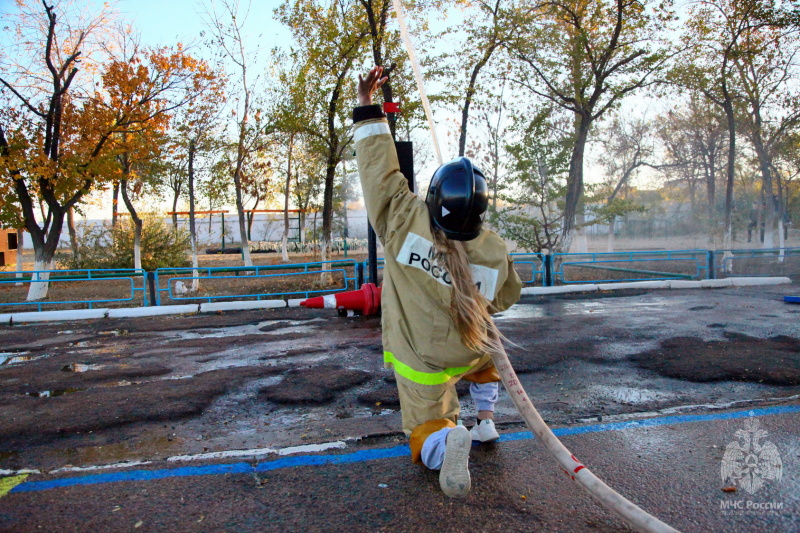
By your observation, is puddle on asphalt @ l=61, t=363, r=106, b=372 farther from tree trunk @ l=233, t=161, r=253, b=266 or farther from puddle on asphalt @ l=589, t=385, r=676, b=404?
tree trunk @ l=233, t=161, r=253, b=266

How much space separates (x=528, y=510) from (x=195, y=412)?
2866 mm

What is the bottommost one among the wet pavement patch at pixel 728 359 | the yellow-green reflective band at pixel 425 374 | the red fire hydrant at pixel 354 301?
the wet pavement patch at pixel 728 359

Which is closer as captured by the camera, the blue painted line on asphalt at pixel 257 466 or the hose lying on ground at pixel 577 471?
the hose lying on ground at pixel 577 471

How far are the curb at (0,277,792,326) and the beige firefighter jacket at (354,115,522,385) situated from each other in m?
8.94

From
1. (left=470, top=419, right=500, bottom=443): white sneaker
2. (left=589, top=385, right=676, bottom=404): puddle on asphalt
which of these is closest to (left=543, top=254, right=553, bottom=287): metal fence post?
(left=589, top=385, right=676, bottom=404): puddle on asphalt

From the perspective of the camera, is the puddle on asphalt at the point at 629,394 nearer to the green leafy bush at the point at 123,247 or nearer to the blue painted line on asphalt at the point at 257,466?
the blue painted line on asphalt at the point at 257,466

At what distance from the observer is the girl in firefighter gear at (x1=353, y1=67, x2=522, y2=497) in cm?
260

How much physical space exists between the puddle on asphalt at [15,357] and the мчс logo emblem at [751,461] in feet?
24.9

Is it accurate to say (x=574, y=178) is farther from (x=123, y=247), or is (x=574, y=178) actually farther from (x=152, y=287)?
Result: (x=123, y=247)

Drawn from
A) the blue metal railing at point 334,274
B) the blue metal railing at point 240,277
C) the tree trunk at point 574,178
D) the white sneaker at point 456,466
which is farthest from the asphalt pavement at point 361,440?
the tree trunk at point 574,178

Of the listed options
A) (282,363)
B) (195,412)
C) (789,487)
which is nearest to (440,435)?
(789,487)

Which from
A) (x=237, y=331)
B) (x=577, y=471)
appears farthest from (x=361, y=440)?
(x=237, y=331)

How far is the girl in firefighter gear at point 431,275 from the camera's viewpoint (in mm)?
2598

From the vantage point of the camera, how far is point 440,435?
2.60 meters
